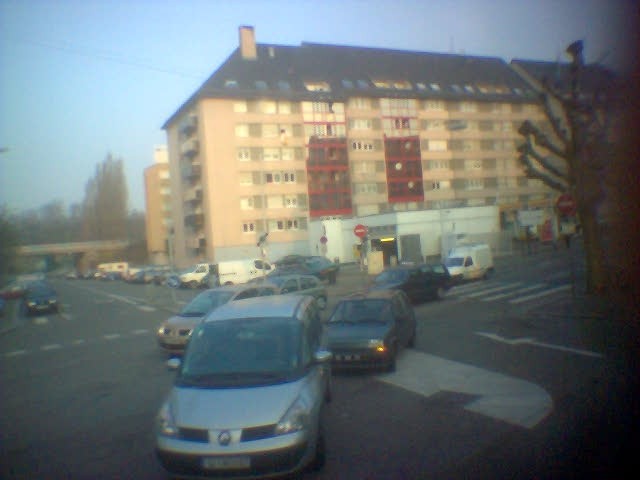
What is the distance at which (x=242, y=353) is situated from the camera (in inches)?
254

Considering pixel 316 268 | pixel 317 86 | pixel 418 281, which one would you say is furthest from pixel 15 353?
pixel 317 86

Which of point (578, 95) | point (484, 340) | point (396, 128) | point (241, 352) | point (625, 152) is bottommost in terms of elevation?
point (484, 340)

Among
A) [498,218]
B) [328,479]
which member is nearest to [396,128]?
[498,218]

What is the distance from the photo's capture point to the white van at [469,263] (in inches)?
1154

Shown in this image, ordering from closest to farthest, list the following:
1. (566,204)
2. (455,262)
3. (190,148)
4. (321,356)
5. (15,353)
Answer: (321,356) → (566,204) → (15,353) → (455,262) → (190,148)

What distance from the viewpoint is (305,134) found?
50812 millimetres

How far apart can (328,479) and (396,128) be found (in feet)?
152

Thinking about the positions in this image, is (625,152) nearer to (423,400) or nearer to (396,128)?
(423,400)

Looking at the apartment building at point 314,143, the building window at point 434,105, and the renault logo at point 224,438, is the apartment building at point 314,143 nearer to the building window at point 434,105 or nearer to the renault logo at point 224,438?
the building window at point 434,105

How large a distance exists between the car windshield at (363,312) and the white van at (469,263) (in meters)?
18.3

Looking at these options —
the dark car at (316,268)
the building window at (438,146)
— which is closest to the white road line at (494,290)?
the dark car at (316,268)

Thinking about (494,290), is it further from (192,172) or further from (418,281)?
(192,172)

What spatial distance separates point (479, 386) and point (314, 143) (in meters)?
43.5

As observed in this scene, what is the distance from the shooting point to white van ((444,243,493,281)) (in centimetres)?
2931
